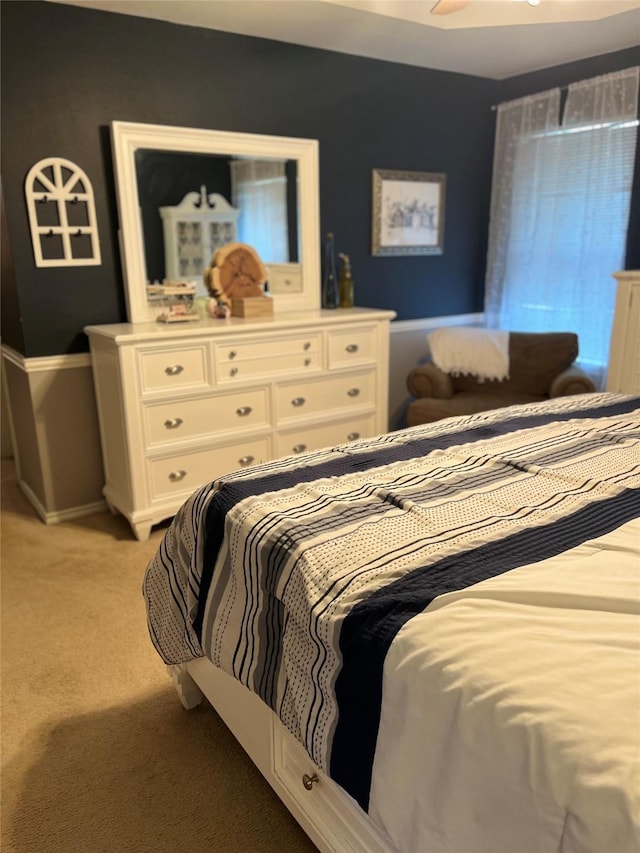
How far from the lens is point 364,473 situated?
5.45 feet

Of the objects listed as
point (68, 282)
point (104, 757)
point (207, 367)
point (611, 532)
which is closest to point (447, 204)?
point (207, 367)

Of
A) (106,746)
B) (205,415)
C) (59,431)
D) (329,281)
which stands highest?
(329,281)

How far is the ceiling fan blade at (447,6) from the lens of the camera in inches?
78.2

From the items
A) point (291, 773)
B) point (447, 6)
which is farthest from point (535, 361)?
point (291, 773)

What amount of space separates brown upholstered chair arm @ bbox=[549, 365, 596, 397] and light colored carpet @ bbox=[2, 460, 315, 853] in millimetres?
2488

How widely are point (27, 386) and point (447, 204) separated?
296 centimetres

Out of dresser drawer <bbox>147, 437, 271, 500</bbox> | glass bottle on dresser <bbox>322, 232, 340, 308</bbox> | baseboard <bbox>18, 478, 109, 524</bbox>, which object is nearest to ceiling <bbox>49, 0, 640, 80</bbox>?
glass bottle on dresser <bbox>322, 232, 340, 308</bbox>

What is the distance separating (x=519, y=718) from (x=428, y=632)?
0.20m

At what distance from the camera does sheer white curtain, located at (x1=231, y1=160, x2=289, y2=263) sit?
348 centimetres

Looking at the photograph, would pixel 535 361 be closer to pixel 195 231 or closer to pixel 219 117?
pixel 195 231

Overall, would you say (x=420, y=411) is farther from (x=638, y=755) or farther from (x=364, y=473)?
(x=638, y=755)

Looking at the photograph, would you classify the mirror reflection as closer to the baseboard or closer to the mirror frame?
the mirror frame

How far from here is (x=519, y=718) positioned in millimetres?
847

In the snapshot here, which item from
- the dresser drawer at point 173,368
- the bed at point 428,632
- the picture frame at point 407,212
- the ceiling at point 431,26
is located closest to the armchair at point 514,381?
the picture frame at point 407,212
